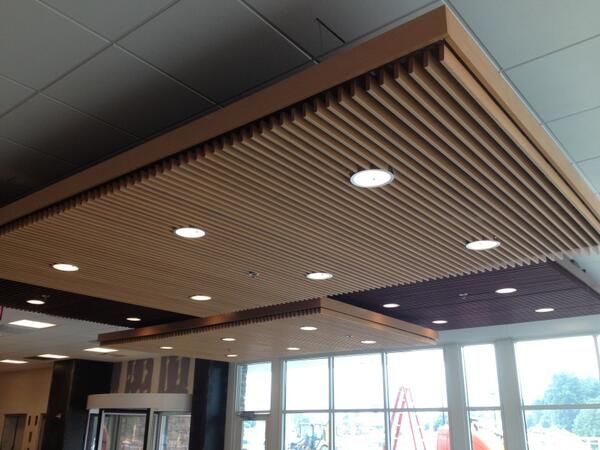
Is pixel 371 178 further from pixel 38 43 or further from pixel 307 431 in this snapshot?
pixel 307 431

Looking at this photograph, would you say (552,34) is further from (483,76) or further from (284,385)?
(284,385)

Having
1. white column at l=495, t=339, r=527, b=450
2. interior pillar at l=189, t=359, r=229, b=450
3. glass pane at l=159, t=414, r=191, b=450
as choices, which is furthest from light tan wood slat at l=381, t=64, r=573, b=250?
glass pane at l=159, t=414, r=191, b=450

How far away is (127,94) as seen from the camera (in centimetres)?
310

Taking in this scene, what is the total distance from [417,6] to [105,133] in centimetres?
207

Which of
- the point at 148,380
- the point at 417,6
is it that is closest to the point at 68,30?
the point at 417,6

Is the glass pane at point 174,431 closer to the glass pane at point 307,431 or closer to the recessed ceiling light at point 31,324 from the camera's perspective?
the glass pane at point 307,431

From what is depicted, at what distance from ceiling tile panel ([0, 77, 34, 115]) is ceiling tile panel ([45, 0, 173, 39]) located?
29.1 inches

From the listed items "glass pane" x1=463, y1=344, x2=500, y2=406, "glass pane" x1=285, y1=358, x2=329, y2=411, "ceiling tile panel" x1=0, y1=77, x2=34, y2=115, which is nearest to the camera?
"ceiling tile panel" x1=0, y1=77, x2=34, y2=115

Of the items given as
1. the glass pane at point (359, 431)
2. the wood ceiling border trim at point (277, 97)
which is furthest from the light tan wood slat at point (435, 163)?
the glass pane at point (359, 431)

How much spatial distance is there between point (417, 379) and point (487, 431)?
59.6 inches

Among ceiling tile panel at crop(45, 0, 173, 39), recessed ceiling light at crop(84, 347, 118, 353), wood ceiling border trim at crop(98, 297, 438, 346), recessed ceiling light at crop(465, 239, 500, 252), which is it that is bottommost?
recessed ceiling light at crop(465, 239, 500, 252)

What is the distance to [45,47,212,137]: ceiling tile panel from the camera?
286 centimetres

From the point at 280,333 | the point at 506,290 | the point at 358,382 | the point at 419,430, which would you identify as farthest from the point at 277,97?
the point at 358,382

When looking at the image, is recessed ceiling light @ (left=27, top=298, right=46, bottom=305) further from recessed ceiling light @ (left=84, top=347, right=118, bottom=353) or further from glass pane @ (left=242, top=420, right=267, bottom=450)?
glass pane @ (left=242, top=420, right=267, bottom=450)
